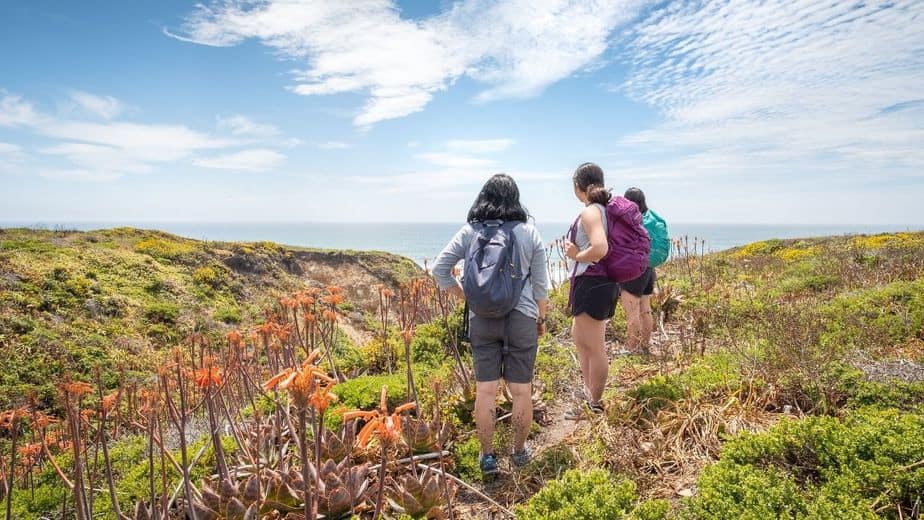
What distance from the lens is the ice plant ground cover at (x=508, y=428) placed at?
2.48 m

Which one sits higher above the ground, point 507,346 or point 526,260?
point 526,260

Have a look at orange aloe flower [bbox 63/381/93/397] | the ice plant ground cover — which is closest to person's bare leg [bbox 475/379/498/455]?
the ice plant ground cover

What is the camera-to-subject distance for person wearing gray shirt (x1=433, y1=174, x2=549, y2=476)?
3596mm

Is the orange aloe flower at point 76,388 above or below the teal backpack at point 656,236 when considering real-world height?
below

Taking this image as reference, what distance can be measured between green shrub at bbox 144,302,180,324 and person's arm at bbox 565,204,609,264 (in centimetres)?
1435

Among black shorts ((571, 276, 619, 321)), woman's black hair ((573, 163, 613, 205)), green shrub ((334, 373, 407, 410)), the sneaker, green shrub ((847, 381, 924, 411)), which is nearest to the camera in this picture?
green shrub ((847, 381, 924, 411))

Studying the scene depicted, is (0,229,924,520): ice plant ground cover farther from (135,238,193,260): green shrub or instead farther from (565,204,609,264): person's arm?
(135,238,193,260): green shrub

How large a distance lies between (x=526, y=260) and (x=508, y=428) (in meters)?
1.42

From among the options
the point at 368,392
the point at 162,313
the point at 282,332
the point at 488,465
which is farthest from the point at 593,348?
the point at 162,313

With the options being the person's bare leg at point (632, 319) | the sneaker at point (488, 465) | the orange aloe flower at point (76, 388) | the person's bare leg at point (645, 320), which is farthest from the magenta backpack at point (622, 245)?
the orange aloe flower at point (76, 388)

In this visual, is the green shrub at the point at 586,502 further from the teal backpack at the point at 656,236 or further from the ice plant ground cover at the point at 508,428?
the teal backpack at the point at 656,236

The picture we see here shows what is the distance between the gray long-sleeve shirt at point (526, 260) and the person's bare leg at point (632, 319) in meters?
2.38

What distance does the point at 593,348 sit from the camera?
4141 millimetres

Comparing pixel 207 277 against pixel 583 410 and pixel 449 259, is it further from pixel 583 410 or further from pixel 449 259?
pixel 583 410
